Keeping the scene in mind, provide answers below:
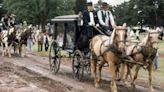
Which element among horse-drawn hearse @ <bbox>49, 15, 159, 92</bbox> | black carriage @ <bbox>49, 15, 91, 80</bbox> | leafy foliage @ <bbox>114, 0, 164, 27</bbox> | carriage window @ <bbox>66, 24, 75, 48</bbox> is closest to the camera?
horse-drawn hearse @ <bbox>49, 15, 159, 92</bbox>

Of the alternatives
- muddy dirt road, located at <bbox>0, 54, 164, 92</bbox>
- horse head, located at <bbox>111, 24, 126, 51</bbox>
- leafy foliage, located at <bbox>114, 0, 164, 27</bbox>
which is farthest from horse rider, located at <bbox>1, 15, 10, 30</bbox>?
leafy foliage, located at <bbox>114, 0, 164, 27</bbox>

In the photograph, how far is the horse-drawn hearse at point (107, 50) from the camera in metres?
12.4

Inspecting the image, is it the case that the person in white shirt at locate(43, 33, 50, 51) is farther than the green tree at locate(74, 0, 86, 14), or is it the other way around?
the green tree at locate(74, 0, 86, 14)

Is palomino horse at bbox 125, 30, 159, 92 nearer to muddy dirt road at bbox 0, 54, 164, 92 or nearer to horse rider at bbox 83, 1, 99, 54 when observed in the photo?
muddy dirt road at bbox 0, 54, 164, 92

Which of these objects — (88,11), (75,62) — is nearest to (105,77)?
(75,62)

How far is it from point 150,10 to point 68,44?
7004 centimetres

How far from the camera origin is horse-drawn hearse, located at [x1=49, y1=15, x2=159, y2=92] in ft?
40.8

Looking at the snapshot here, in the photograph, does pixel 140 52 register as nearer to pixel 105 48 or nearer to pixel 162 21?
pixel 105 48

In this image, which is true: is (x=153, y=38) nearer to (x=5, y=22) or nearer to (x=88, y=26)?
(x=88, y=26)

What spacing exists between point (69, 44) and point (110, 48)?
3.83m

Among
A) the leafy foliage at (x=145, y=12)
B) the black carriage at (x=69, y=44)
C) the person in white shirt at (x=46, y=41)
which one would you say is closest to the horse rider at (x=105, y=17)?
the black carriage at (x=69, y=44)

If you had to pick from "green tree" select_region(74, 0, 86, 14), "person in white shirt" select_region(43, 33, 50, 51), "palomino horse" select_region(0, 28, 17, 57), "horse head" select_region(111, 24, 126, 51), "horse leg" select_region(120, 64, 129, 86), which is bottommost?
"green tree" select_region(74, 0, 86, 14)

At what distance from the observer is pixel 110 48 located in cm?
1253

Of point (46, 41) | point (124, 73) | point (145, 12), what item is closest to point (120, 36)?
point (124, 73)
